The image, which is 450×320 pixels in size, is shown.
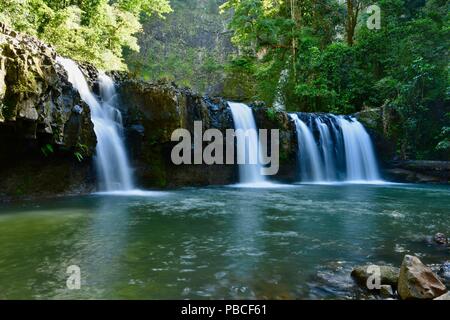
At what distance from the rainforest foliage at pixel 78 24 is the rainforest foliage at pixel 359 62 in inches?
335

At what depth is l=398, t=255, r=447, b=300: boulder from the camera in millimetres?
3115

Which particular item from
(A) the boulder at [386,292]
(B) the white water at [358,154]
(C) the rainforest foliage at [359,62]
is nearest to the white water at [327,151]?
(B) the white water at [358,154]

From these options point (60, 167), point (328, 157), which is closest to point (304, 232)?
point (60, 167)

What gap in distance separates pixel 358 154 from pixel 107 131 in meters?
12.5

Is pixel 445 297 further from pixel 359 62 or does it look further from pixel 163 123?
pixel 359 62

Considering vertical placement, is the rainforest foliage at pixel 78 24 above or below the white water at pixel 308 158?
above

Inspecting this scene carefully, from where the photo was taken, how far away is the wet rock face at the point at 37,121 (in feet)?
28.2

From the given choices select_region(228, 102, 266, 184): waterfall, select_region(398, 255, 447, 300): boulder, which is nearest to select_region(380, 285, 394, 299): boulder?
select_region(398, 255, 447, 300): boulder

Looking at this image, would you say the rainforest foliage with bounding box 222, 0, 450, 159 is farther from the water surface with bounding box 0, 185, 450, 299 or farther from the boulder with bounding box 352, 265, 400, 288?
the boulder with bounding box 352, 265, 400, 288

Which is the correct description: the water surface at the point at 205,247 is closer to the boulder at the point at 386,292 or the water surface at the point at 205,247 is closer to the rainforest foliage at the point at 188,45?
the boulder at the point at 386,292

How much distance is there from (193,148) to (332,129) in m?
7.76

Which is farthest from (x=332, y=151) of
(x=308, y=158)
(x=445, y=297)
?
(x=445, y=297)

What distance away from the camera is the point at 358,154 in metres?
18.4
